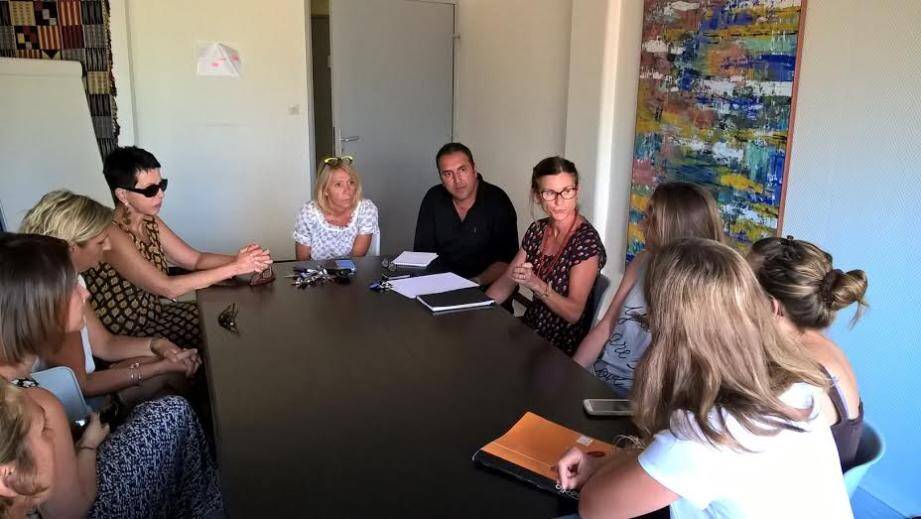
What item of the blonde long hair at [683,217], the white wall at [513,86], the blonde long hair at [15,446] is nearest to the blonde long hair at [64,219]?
the blonde long hair at [15,446]

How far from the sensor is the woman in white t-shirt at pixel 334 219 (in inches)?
122

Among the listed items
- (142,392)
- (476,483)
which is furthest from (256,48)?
(476,483)

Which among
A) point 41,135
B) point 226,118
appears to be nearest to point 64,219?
point 41,135

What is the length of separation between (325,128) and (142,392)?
482 centimetres

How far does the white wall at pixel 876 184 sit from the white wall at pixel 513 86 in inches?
72.9

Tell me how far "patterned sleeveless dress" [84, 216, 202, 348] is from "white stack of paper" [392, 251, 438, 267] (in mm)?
815

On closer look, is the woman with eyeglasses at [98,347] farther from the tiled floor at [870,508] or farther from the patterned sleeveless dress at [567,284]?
the tiled floor at [870,508]

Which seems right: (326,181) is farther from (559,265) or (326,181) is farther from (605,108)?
(605,108)

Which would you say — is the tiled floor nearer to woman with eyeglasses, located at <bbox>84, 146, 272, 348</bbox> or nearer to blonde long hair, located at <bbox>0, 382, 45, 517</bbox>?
woman with eyeglasses, located at <bbox>84, 146, 272, 348</bbox>

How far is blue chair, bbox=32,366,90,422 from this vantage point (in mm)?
1590

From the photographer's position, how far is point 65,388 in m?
1.62

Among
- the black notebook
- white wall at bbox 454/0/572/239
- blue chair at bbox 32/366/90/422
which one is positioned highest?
white wall at bbox 454/0/572/239

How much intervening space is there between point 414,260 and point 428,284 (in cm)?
41

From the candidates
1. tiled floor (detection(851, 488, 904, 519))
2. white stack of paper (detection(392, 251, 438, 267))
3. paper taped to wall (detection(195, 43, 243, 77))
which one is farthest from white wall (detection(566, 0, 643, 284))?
paper taped to wall (detection(195, 43, 243, 77))
